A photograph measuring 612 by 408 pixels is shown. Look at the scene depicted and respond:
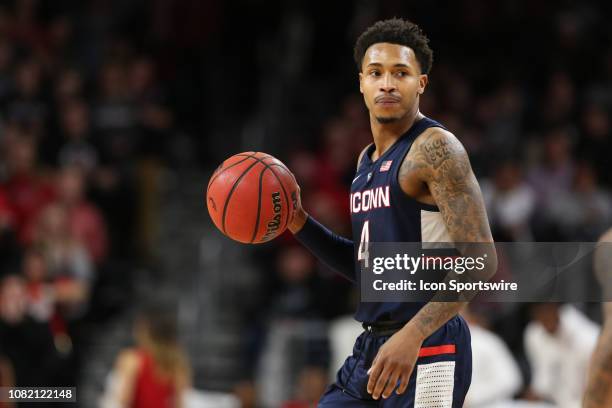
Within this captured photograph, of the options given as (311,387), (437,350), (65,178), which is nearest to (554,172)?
(311,387)

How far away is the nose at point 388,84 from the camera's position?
4.20 meters

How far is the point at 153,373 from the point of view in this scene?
7773mm

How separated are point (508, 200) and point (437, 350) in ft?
20.2

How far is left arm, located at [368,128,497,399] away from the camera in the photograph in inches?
153

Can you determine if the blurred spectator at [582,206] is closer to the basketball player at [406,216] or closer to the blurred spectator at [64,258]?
the blurred spectator at [64,258]

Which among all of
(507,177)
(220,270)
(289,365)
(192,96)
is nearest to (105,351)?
(220,270)

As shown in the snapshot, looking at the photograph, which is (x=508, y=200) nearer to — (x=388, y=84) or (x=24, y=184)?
→ (x=24, y=184)

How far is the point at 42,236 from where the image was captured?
1005 cm

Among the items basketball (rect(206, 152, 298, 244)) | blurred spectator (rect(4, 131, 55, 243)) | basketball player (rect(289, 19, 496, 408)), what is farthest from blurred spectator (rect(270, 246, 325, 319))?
basketball player (rect(289, 19, 496, 408))

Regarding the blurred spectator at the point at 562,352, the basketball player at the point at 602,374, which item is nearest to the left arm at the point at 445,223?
the basketball player at the point at 602,374

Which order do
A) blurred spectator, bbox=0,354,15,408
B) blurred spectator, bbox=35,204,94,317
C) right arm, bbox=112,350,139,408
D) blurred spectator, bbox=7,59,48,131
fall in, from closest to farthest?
right arm, bbox=112,350,139,408 → blurred spectator, bbox=0,354,15,408 → blurred spectator, bbox=35,204,94,317 → blurred spectator, bbox=7,59,48,131

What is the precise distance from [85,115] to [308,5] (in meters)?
3.98

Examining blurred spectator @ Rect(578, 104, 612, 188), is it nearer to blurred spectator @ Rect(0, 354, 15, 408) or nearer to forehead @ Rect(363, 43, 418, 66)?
blurred spectator @ Rect(0, 354, 15, 408)

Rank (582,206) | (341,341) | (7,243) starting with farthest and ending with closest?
1. (7,243)
2. (582,206)
3. (341,341)
